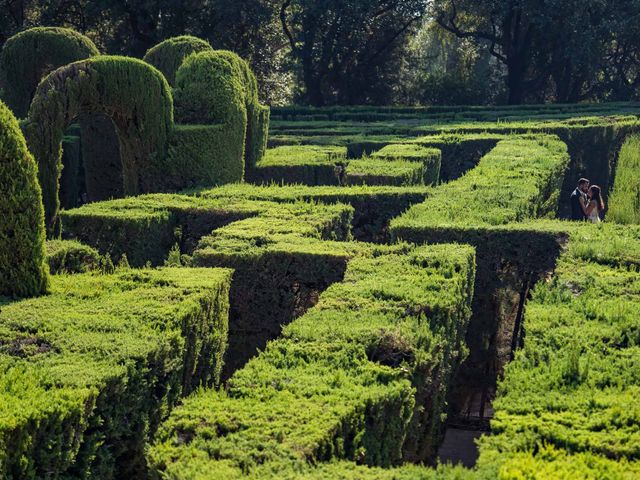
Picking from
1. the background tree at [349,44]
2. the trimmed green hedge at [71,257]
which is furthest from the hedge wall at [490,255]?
the background tree at [349,44]

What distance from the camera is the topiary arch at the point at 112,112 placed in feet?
47.7

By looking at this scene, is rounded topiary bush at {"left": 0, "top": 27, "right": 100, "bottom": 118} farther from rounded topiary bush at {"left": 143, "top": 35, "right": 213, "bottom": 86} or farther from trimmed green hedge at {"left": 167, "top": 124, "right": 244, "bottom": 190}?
trimmed green hedge at {"left": 167, "top": 124, "right": 244, "bottom": 190}

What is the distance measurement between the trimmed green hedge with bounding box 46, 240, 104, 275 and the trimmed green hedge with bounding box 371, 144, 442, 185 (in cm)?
904

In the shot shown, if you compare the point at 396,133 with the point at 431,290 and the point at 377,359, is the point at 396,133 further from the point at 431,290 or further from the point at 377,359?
the point at 377,359

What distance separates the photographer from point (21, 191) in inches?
368

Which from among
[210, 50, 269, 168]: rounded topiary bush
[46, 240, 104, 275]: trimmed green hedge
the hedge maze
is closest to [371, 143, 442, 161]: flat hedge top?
the hedge maze

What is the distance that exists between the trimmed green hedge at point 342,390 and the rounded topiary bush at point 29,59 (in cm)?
1545

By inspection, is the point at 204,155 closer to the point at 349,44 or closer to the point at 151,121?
the point at 151,121

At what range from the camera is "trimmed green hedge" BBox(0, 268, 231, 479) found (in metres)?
6.30

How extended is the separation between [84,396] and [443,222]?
22.3ft

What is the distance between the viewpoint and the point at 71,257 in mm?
11336

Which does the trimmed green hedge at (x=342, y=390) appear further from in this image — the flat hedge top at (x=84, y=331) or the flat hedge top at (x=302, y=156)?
the flat hedge top at (x=302, y=156)

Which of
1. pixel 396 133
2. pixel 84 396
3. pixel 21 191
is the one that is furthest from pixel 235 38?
pixel 84 396

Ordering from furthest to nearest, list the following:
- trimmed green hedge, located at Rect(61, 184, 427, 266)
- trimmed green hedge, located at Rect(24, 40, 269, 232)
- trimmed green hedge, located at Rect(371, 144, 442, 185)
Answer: trimmed green hedge, located at Rect(371, 144, 442, 185) → trimmed green hedge, located at Rect(24, 40, 269, 232) → trimmed green hedge, located at Rect(61, 184, 427, 266)
